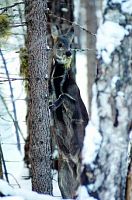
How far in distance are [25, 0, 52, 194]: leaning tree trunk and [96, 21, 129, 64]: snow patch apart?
2228 mm

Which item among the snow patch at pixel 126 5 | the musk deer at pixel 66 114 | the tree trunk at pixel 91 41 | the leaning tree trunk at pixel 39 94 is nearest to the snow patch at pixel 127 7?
the snow patch at pixel 126 5

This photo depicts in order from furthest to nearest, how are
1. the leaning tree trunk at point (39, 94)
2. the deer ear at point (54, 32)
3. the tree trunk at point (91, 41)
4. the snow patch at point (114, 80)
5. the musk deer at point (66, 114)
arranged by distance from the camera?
the tree trunk at point (91, 41) → the deer ear at point (54, 32) → the musk deer at point (66, 114) → the leaning tree trunk at point (39, 94) → the snow patch at point (114, 80)

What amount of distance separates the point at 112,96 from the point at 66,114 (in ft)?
8.10

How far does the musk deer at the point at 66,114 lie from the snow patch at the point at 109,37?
7.60ft

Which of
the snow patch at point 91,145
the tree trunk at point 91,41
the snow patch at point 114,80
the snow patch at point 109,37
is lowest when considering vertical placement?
the tree trunk at point 91,41

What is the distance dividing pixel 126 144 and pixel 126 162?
5.9 inches

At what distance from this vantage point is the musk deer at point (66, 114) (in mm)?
6438

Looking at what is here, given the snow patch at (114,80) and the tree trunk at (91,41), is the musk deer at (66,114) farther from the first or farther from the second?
the tree trunk at (91,41)

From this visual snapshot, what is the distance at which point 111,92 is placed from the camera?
13.6ft

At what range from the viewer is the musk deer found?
6.44 meters

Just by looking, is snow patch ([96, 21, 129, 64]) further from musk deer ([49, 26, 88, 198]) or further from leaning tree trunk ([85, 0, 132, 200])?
musk deer ([49, 26, 88, 198])

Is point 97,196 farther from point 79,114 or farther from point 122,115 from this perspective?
point 79,114

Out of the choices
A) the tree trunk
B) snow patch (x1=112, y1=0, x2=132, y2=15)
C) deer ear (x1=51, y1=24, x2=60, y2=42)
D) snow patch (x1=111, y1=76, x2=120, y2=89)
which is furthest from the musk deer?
the tree trunk

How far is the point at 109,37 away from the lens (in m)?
4.15
